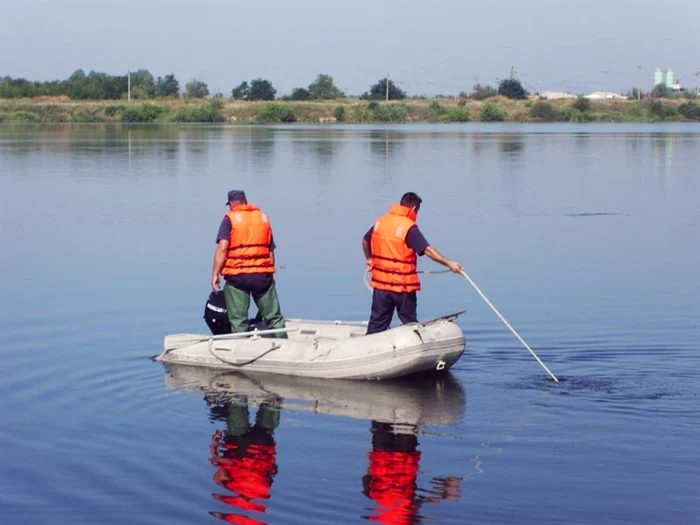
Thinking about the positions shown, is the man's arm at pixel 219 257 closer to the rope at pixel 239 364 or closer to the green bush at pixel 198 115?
the rope at pixel 239 364

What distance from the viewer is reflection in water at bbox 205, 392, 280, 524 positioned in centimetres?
746

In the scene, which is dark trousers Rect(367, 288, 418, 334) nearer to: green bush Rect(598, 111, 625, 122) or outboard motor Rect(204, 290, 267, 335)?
outboard motor Rect(204, 290, 267, 335)

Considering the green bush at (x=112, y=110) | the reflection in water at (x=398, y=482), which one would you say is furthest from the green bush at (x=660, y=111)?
the reflection in water at (x=398, y=482)

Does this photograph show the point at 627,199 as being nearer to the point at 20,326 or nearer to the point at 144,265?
→ the point at 144,265

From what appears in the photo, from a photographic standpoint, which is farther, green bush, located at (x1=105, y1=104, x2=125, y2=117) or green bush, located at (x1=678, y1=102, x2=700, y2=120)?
green bush, located at (x1=678, y1=102, x2=700, y2=120)

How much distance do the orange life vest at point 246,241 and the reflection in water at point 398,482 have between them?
267 cm

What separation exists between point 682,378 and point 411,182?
19333 millimetres

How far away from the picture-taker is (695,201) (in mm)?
25094

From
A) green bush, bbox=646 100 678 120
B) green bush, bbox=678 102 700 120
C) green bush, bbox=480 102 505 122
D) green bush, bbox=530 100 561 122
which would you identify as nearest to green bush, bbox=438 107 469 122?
green bush, bbox=480 102 505 122

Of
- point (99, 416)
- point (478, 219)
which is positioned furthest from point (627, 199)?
point (99, 416)

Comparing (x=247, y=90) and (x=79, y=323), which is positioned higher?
(x=247, y=90)

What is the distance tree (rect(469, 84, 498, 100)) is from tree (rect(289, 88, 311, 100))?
62.2ft

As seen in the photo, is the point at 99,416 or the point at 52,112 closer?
the point at 99,416

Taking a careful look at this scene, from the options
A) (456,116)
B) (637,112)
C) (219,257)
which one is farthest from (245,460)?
(637,112)
